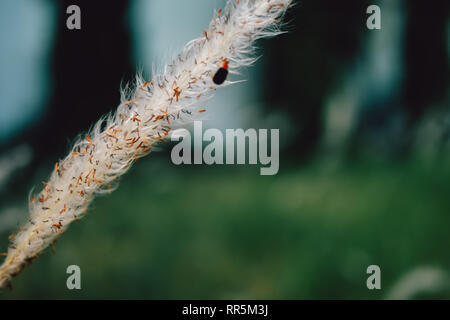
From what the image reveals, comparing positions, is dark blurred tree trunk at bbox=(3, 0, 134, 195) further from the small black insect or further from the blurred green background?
the small black insect

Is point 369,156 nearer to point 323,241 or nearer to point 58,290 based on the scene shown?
point 323,241

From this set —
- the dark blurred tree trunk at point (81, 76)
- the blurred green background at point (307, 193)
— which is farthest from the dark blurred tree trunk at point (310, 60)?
the dark blurred tree trunk at point (81, 76)

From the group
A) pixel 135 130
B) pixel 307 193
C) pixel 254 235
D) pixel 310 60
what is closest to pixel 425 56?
pixel 310 60

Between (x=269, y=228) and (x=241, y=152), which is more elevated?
(x=241, y=152)

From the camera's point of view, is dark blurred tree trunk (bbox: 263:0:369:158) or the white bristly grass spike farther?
dark blurred tree trunk (bbox: 263:0:369:158)

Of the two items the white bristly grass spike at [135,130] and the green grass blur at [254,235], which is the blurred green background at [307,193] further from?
the white bristly grass spike at [135,130]

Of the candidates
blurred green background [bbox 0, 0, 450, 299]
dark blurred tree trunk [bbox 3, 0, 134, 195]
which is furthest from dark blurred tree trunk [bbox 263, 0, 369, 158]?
dark blurred tree trunk [bbox 3, 0, 134, 195]
